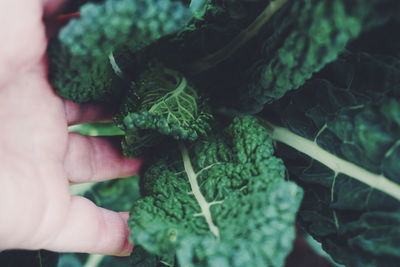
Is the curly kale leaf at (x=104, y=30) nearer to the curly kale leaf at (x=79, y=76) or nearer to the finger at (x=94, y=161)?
the curly kale leaf at (x=79, y=76)

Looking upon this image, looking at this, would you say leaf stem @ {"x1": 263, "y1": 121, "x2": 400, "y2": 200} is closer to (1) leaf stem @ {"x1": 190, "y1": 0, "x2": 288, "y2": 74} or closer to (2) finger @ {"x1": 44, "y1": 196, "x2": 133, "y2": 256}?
(1) leaf stem @ {"x1": 190, "y1": 0, "x2": 288, "y2": 74}

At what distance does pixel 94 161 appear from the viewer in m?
1.43

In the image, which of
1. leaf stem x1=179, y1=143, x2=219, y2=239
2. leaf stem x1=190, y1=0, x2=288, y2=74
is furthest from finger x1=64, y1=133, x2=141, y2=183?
leaf stem x1=190, y1=0, x2=288, y2=74

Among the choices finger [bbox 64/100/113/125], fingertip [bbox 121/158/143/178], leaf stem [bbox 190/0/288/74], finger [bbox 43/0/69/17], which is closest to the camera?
finger [bbox 43/0/69/17]

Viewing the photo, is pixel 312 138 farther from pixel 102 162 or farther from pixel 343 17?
pixel 102 162

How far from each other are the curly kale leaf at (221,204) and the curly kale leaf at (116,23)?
1.25 ft

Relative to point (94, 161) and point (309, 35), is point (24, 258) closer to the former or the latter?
point (94, 161)

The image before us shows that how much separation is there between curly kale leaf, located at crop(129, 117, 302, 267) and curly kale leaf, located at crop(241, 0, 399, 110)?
18cm

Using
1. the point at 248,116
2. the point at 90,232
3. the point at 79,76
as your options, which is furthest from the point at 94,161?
the point at 248,116

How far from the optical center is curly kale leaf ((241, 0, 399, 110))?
877 millimetres

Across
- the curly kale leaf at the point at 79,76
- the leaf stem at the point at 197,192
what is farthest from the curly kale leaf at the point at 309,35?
the curly kale leaf at the point at 79,76

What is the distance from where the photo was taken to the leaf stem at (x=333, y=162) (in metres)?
1.08

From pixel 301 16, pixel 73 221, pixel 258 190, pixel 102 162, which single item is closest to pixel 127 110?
pixel 102 162

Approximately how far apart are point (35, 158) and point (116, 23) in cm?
39
